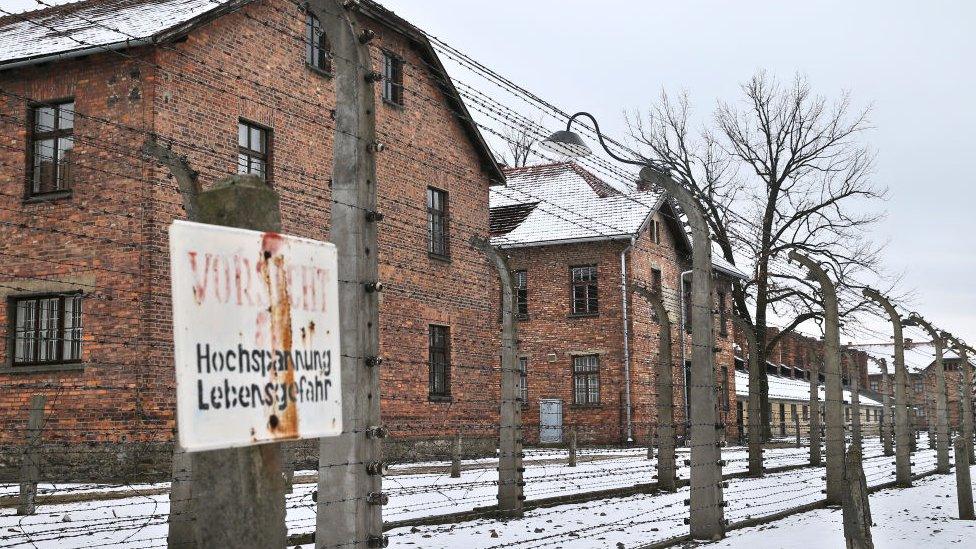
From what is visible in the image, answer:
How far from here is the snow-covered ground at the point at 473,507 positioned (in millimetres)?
9414

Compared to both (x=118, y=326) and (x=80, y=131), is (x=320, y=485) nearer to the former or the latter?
(x=118, y=326)

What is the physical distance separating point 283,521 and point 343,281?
8.49 feet

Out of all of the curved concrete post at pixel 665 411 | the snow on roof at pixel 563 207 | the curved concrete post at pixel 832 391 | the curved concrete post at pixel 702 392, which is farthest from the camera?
the snow on roof at pixel 563 207

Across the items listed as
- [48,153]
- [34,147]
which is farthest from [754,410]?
[34,147]

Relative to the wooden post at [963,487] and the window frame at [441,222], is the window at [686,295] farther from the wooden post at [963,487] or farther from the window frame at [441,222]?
the wooden post at [963,487]

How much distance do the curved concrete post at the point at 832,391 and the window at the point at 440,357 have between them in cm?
1194

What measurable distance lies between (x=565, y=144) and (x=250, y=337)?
767cm

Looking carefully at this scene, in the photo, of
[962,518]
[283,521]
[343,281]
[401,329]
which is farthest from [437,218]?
[283,521]

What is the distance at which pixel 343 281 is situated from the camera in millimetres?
5324

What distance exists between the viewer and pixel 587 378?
34.2 metres

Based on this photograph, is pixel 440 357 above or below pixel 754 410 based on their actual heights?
above

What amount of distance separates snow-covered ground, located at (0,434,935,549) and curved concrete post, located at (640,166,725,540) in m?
0.57

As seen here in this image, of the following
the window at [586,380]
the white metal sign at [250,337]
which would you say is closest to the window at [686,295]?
the window at [586,380]

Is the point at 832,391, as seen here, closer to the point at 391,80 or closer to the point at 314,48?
the point at 314,48
